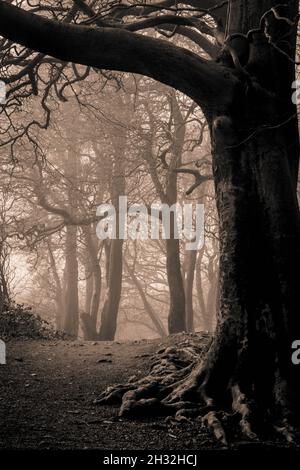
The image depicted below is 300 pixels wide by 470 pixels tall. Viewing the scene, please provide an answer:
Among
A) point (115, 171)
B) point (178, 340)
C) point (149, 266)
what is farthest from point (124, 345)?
point (149, 266)

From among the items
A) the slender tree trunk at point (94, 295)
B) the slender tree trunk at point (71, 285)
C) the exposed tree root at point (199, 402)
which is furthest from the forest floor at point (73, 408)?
the slender tree trunk at point (71, 285)

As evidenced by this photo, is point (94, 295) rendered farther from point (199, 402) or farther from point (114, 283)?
point (199, 402)

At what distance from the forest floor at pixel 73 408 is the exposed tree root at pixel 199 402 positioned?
0.16 meters

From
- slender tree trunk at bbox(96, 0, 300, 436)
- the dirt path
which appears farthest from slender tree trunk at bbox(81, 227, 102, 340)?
slender tree trunk at bbox(96, 0, 300, 436)

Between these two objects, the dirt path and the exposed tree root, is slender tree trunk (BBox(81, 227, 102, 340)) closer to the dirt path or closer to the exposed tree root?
the dirt path

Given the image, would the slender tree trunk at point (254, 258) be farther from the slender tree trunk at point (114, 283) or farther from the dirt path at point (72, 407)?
the slender tree trunk at point (114, 283)

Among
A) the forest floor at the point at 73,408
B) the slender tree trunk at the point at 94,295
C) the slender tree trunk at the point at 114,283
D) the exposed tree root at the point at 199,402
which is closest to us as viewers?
the forest floor at the point at 73,408

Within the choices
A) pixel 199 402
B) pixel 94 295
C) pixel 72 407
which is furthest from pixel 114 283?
pixel 199 402

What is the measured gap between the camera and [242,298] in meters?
5.31

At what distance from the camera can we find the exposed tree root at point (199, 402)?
4.71 meters

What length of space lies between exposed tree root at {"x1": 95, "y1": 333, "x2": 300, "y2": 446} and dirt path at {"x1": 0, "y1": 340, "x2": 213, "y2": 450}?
185mm

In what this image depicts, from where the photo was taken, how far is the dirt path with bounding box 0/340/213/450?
437cm

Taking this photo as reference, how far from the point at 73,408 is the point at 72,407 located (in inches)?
1.7
